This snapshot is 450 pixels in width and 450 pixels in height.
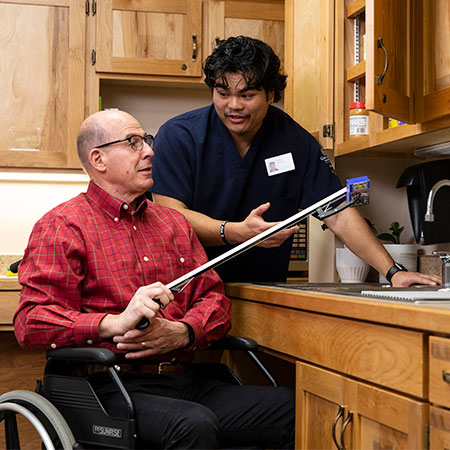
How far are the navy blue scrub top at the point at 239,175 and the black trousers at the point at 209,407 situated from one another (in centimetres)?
61

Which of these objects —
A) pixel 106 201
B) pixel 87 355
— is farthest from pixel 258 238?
pixel 87 355

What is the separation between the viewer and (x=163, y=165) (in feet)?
6.84

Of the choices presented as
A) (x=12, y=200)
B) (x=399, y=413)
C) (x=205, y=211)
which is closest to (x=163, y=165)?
(x=205, y=211)

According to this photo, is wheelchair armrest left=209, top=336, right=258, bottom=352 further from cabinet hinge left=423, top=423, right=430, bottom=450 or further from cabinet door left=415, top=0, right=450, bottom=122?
cabinet door left=415, top=0, right=450, bottom=122

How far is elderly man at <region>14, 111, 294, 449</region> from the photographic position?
1440 millimetres

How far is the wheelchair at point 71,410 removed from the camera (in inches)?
52.1

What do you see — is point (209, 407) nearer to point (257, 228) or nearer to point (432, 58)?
point (257, 228)

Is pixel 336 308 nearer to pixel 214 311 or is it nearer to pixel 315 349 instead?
pixel 315 349

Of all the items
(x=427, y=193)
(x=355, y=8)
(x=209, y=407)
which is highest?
(x=355, y=8)

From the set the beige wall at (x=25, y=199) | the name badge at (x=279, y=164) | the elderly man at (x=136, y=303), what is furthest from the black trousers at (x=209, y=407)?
the beige wall at (x=25, y=199)

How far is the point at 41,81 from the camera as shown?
296 cm

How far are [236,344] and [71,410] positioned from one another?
1.36 feet

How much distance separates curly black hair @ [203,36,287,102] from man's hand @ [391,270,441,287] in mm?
667

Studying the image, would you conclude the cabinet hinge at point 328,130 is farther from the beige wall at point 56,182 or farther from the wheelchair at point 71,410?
the wheelchair at point 71,410
